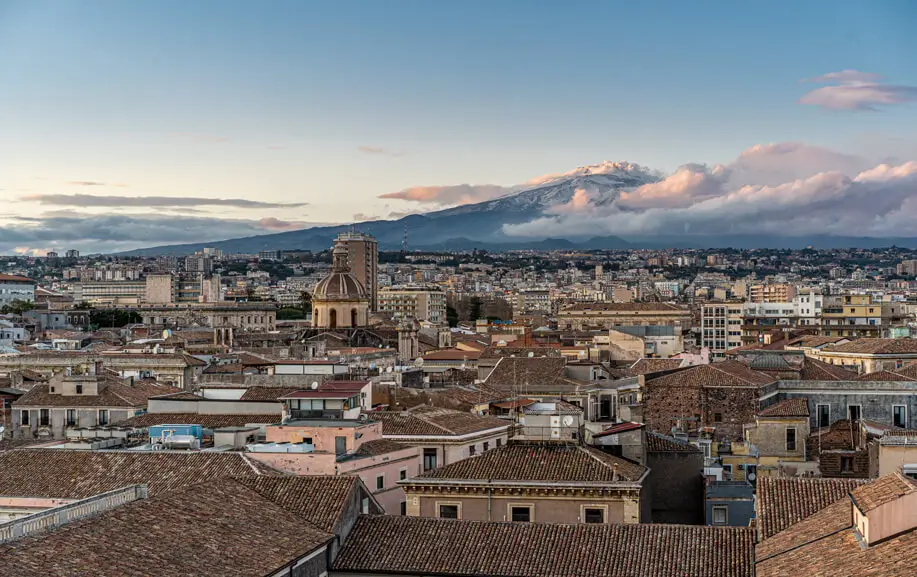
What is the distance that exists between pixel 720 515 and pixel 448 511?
554 cm

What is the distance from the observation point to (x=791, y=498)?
2003 cm

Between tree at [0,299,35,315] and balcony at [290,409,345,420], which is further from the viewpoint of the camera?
tree at [0,299,35,315]

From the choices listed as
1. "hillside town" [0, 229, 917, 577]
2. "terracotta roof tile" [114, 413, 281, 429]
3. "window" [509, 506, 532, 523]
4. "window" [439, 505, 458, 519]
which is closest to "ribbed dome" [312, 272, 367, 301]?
"hillside town" [0, 229, 917, 577]

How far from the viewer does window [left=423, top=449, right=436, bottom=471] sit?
95.7 ft

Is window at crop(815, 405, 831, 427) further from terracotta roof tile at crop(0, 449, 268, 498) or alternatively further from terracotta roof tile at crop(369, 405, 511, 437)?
terracotta roof tile at crop(0, 449, 268, 498)

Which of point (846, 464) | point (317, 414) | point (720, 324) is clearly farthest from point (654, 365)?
point (720, 324)

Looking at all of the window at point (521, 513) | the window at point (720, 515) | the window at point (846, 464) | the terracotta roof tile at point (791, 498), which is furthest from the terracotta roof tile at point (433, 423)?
the terracotta roof tile at point (791, 498)

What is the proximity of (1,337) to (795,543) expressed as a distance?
79036mm

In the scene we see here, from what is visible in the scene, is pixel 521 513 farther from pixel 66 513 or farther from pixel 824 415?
pixel 824 415

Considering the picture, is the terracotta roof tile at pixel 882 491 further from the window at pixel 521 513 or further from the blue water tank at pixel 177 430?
the blue water tank at pixel 177 430

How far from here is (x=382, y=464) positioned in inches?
1076

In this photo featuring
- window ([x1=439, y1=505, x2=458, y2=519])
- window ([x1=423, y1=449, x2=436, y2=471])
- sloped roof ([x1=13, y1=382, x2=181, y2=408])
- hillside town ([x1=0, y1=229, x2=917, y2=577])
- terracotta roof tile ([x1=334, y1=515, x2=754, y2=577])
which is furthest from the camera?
sloped roof ([x1=13, y1=382, x2=181, y2=408])

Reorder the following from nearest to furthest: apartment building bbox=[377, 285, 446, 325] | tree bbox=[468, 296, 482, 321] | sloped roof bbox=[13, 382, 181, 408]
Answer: sloped roof bbox=[13, 382, 181, 408]
apartment building bbox=[377, 285, 446, 325]
tree bbox=[468, 296, 482, 321]

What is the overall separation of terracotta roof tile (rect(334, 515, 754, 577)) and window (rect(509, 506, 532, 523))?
2659 millimetres
